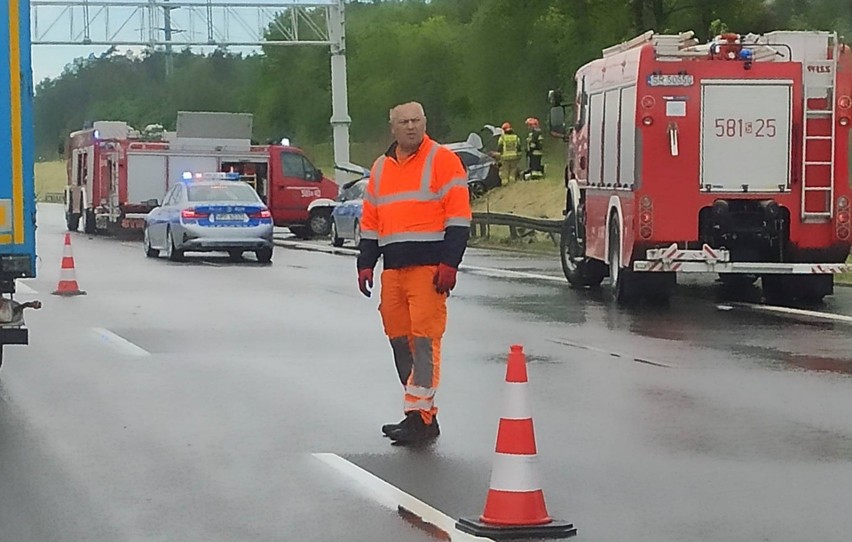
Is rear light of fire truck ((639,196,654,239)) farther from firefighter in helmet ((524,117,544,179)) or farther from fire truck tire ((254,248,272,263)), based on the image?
firefighter in helmet ((524,117,544,179))

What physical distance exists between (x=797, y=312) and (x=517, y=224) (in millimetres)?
16357

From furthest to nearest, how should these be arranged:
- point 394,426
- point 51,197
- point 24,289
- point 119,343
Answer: point 51,197
point 24,289
point 119,343
point 394,426

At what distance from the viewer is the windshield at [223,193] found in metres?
30.6

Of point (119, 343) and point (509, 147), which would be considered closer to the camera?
point (119, 343)

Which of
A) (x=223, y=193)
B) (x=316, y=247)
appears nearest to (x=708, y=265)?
(x=223, y=193)

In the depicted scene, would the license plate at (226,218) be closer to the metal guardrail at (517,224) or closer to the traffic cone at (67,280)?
the metal guardrail at (517,224)

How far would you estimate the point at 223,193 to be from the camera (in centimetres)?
3081

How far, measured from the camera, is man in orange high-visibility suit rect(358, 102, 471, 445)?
33.7 feet

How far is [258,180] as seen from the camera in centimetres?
4256

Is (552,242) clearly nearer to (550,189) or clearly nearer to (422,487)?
(550,189)

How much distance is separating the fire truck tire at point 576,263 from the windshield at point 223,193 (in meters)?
8.56

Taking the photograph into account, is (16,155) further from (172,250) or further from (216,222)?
(172,250)

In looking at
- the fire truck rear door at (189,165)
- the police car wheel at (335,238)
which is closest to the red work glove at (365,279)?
the police car wheel at (335,238)

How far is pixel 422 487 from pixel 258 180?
34.0m
